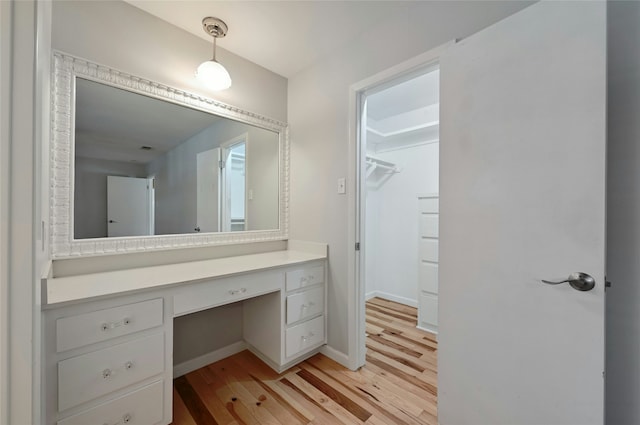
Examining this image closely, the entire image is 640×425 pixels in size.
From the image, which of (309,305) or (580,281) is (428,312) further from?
(580,281)

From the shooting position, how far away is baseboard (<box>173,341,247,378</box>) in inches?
70.1

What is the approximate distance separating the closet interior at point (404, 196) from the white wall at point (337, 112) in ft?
2.94

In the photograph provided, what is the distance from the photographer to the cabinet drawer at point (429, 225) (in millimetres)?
2598

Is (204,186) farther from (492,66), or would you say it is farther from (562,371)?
(562,371)

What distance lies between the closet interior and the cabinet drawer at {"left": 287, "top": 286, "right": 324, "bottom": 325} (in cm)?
122

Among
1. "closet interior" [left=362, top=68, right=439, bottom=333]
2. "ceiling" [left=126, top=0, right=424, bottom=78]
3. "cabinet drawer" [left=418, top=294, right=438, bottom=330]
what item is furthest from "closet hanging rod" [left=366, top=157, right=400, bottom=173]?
"cabinet drawer" [left=418, top=294, right=438, bottom=330]

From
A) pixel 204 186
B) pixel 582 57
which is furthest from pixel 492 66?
pixel 204 186

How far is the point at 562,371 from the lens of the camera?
1.00 m

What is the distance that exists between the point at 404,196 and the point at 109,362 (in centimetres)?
307

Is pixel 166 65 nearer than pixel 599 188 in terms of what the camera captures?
No

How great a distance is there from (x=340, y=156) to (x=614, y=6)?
143 centimetres

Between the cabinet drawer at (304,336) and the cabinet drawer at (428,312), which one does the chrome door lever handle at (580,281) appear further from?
the cabinet drawer at (428,312)

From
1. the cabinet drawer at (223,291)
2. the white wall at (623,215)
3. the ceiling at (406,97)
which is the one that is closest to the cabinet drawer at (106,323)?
the cabinet drawer at (223,291)

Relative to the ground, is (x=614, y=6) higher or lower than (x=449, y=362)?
higher
